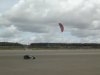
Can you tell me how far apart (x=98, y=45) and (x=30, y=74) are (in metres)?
108

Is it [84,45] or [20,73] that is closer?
[20,73]

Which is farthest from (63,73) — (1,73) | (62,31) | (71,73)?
(62,31)

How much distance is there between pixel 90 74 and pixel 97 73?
78 cm

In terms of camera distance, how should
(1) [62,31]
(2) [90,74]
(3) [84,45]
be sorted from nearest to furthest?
1. (2) [90,74]
2. (1) [62,31]
3. (3) [84,45]

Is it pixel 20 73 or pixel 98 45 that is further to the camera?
pixel 98 45

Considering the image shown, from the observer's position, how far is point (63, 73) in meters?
21.4

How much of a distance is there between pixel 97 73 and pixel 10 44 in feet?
363

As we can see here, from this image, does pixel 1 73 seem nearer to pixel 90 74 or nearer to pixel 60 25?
pixel 90 74

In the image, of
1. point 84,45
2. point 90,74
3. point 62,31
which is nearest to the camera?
point 90,74

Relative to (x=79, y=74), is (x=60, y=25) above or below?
above

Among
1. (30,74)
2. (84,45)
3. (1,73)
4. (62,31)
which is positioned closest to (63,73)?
(30,74)

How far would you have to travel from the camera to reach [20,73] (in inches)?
846

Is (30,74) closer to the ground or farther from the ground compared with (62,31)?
closer to the ground

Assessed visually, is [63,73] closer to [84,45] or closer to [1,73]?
[1,73]
